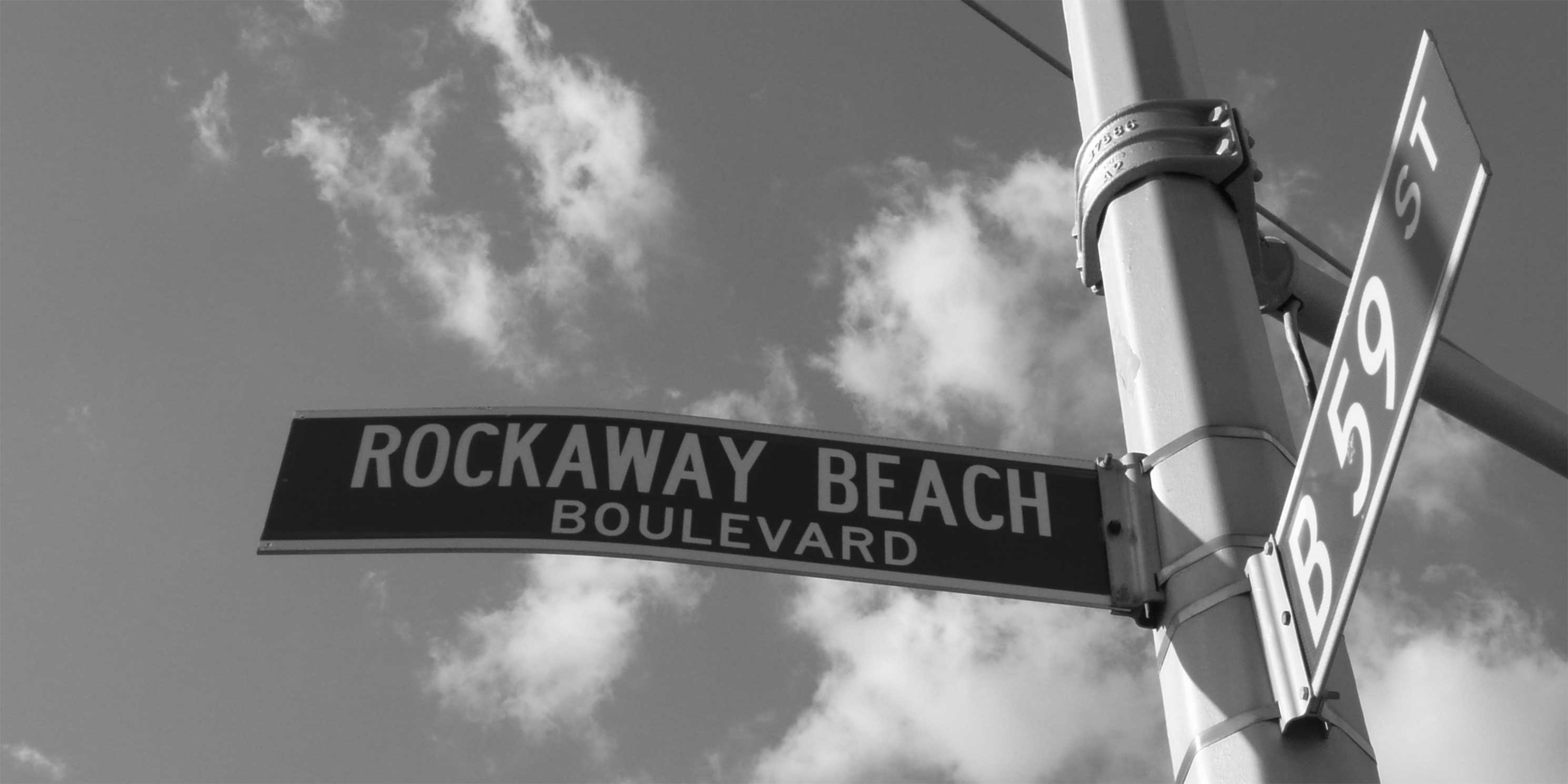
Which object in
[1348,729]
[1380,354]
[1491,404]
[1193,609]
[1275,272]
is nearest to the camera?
[1380,354]

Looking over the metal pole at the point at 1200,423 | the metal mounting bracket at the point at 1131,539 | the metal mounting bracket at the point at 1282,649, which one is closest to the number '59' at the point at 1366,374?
the metal mounting bracket at the point at 1282,649

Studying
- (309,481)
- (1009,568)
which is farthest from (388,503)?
(1009,568)

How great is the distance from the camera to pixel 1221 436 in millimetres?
2625

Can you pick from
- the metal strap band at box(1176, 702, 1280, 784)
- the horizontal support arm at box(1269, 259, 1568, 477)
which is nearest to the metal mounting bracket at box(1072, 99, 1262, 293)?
the horizontal support arm at box(1269, 259, 1568, 477)

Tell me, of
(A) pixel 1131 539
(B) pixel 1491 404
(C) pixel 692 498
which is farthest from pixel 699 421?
(B) pixel 1491 404

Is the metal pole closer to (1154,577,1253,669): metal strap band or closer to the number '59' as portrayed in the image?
(1154,577,1253,669): metal strap band

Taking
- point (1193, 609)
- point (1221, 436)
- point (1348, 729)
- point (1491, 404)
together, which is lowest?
point (1348, 729)

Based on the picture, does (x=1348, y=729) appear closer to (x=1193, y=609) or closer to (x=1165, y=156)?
(x=1193, y=609)

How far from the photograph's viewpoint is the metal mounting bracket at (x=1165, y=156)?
9.61ft

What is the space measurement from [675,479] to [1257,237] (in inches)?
48.3

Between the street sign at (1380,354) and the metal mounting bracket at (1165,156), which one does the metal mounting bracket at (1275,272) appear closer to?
the metal mounting bracket at (1165,156)

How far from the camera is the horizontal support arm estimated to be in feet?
10.9

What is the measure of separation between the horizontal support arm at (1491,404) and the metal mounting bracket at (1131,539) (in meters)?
0.74

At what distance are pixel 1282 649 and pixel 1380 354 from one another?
49 centimetres
